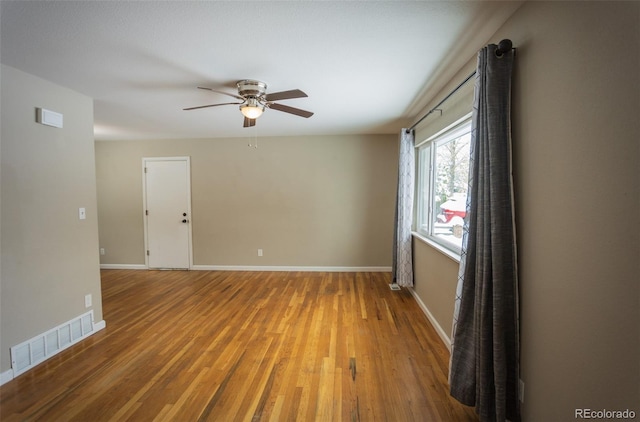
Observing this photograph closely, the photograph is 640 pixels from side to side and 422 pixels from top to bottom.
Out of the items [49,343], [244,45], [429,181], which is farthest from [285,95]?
[49,343]

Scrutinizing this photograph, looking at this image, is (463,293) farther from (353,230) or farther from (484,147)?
(353,230)

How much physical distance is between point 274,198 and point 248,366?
3.00m

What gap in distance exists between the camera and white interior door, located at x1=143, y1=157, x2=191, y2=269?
4.78 m

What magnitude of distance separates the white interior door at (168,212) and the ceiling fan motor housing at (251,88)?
10.0 ft

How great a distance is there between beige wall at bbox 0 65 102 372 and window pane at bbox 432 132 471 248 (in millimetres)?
3568

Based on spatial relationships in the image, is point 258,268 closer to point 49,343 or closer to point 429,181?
point 49,343

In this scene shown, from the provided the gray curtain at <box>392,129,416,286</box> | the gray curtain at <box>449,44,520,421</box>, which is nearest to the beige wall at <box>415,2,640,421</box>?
the gray curtain at <box>449,44,520,421</box>

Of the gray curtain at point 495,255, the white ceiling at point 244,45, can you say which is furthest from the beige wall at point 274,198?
the gray curtain at point 495,255

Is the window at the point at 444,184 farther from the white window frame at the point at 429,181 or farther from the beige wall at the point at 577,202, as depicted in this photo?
the beige wall at the point at 577,202

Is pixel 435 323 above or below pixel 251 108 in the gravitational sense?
below

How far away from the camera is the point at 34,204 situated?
217 centimetres

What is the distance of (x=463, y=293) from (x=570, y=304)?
21.7 inches

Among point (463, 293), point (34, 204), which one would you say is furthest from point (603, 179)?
point (34, 204)

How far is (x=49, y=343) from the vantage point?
2.28m
